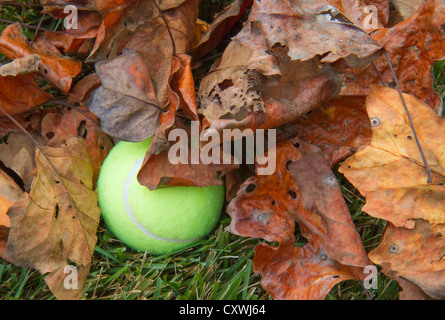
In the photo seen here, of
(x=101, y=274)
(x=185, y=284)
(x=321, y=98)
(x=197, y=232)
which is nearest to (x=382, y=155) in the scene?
(x=321, y=98)

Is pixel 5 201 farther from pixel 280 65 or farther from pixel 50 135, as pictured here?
pixel 280 65

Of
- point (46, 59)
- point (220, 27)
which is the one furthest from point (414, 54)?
point (46, 59)

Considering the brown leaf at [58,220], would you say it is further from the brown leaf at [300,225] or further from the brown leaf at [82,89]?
the brown leaf at [300,225]

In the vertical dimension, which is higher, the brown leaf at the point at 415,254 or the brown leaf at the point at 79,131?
A: the brown leaf at the point at 79,131

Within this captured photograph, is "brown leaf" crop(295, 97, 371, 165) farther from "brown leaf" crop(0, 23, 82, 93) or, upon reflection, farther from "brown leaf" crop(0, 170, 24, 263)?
"brown leaf" crop(0, 170, 24, 263)

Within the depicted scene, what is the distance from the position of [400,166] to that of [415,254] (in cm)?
29

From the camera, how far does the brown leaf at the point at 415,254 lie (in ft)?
4.56

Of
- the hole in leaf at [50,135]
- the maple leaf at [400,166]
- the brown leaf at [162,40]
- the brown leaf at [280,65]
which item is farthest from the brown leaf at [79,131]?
the maple leaf at [400,166]

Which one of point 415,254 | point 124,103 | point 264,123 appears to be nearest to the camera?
point 415,254

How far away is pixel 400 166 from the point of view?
1.44 meters

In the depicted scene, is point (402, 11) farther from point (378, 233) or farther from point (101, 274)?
point (101, 274)

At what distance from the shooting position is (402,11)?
6.20 ft

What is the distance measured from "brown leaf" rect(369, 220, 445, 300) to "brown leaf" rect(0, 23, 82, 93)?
1425mm

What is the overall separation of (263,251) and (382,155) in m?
0.53
